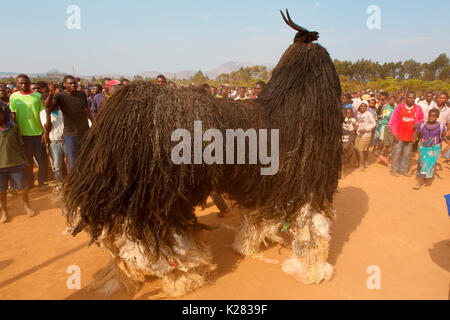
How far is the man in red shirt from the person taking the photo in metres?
6.19

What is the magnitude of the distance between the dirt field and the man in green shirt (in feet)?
3.15

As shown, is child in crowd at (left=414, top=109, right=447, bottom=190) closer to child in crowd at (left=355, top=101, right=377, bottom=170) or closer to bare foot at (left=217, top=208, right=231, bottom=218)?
child in crowd at (left=355, top=101, right=377, bottom=170)

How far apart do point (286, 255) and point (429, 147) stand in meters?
4.74

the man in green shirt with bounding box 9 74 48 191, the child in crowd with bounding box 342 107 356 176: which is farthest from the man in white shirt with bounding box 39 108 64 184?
the child in crowd with bounding box 342 107 356 176

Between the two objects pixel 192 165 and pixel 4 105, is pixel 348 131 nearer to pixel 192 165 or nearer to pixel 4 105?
pixel 192 165

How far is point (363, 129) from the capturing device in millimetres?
6887

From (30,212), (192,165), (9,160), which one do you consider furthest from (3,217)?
(192,165)

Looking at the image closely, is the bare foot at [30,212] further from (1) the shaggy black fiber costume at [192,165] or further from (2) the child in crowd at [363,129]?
(2) the child in crowd at [363,129]

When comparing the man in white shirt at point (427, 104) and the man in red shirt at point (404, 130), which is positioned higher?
the man in white shirt at point (427, 104)

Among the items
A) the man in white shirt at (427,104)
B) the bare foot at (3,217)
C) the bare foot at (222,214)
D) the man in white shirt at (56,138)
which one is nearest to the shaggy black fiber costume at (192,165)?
the bare foot at (222,214)

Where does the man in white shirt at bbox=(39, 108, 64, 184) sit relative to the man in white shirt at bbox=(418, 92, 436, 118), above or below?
below

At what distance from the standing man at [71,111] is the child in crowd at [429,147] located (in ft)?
23.0

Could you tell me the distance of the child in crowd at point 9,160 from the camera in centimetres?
402
